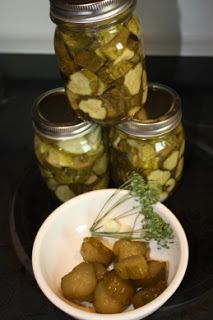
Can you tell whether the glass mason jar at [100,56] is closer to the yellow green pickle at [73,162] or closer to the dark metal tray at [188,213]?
the yellow green pickle at [73,162]

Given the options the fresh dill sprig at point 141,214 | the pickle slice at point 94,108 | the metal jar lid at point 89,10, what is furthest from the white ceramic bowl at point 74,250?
the metal jar lid at point 89,10

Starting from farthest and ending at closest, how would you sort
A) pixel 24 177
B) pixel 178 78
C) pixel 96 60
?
pixel 178 78 → pixel 24 177 → pixel 96 60

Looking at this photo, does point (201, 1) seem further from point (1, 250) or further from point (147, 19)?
point (1, 250)

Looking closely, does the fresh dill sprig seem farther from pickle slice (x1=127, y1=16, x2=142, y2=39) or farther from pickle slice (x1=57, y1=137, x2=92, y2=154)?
pickle slice (x1=127, y1=16, x2=142, y2=39)

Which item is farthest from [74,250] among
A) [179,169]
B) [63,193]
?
[179,169]

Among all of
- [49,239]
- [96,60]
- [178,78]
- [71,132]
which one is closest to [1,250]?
[49,239]

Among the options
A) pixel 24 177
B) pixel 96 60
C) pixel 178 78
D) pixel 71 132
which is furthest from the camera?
pixel 178 78

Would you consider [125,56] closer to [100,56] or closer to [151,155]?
[100,56]
